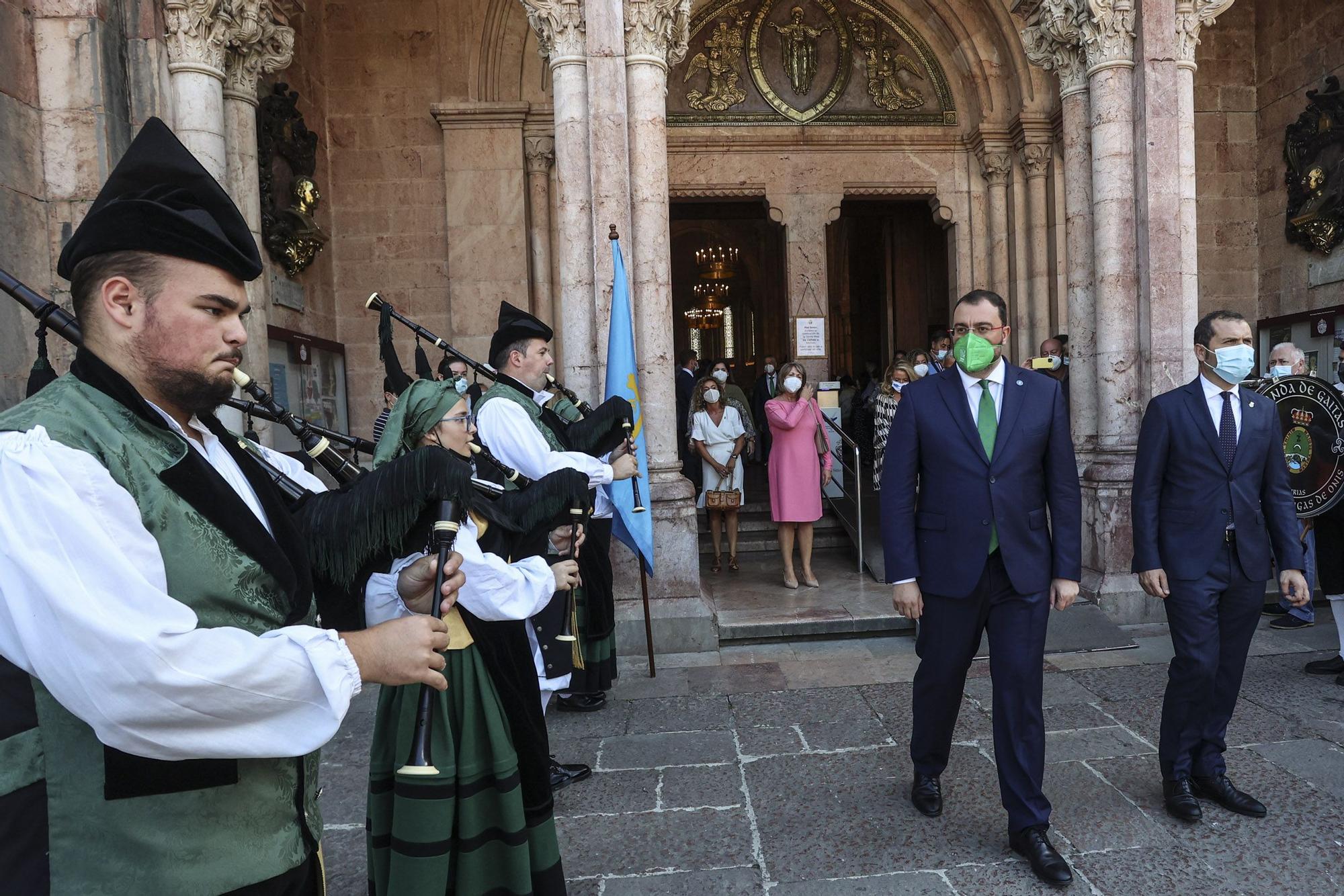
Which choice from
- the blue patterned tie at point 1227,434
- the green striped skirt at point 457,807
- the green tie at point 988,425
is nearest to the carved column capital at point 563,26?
the green tie at point 988,425

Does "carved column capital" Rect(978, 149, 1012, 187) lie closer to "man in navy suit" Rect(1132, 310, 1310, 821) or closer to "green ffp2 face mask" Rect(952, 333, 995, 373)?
"man in navy suit" Rect(1132, 310, 1310, 821)

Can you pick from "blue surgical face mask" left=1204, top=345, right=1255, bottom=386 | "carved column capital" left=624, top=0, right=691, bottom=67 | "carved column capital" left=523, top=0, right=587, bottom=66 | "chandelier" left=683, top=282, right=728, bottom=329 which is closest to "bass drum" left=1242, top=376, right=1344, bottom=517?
"blue surgical face mask" left=1204, top=345, right=1255, bottom=386

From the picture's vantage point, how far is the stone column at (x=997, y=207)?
Result: 10477 mm

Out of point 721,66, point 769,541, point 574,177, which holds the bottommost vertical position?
point 769,541

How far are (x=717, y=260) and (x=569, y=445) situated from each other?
1472 centimetres

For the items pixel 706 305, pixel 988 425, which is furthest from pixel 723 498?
pixel 706 305

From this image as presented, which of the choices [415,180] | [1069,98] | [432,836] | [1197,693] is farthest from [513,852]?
[415,180]

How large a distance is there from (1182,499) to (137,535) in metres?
3.69

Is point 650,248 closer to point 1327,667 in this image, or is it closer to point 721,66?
point 1327,667

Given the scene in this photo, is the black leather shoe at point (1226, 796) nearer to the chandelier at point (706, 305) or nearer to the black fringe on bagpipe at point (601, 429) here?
the black fringe on bagpipe at point (601, 429)

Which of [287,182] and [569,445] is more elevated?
[287,182]

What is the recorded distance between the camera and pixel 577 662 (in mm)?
4578

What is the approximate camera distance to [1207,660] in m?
3.45

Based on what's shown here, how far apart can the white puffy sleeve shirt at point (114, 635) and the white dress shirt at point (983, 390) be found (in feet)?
9.10
